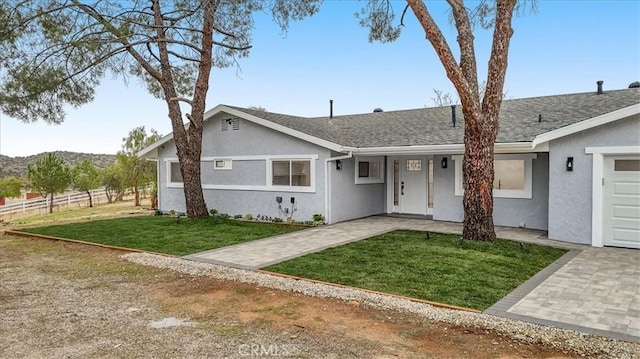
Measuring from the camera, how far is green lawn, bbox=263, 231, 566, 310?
6039 millimetres

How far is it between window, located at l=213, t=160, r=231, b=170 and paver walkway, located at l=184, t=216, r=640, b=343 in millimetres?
4979

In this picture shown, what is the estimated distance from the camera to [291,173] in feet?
44.1

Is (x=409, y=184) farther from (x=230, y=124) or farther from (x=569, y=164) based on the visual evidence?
(x=230, y=124)

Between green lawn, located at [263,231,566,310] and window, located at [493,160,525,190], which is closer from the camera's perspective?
green lawn, located at [263,231,566,310]

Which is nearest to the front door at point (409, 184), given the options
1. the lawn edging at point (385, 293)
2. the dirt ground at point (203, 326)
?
the lawn edging at point (385, 293)

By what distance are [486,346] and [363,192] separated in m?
9.79

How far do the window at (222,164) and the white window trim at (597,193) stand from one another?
36.1ft

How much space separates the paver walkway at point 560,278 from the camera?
16.0 ft

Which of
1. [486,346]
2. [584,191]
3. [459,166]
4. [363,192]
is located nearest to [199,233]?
[363,192]

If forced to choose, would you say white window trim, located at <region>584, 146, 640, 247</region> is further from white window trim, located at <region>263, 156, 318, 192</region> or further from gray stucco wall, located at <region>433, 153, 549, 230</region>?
white window trim, located at <region>263, 156, 318, 192</region>

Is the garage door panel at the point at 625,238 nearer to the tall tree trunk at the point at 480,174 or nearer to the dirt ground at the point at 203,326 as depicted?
the tall tree trunk at the point at 480,174

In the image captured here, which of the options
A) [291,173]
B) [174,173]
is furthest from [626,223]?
[174,173]

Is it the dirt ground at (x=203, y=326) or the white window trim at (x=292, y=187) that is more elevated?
the white window trim at (x=292, y=187)

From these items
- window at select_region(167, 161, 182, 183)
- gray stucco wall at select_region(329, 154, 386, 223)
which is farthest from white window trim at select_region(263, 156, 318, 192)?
window at select_region(167, 161, 182, 183)
